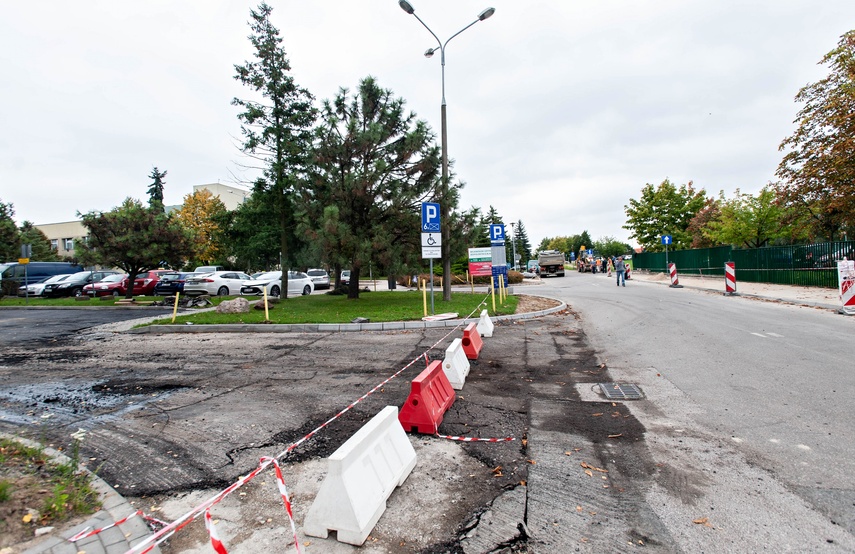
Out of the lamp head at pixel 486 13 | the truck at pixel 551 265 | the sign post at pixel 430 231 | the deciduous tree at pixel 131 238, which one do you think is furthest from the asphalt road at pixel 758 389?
the truck at pixel 551 265

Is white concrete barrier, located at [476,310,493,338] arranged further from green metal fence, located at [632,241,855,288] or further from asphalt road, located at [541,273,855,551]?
green metal fence, located at [632,241,855,288]

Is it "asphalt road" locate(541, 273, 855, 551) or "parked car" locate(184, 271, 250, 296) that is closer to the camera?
"asphalt road" locate(541, 273, 855, 551)

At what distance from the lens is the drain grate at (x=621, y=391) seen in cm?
547

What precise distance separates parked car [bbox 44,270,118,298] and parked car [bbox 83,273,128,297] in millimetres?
492

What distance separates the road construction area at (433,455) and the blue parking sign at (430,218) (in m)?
4.95

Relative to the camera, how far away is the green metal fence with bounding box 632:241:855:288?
1811cm

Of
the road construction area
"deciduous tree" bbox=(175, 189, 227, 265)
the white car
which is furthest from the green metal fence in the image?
"deciduous tree" bbox=(175, 189, 227, 265)

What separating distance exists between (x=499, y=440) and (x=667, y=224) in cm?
4927

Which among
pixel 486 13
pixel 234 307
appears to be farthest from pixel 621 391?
pixel 486 13

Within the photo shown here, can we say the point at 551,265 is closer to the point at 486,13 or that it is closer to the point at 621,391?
the point at 486,13

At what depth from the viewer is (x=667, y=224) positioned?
4631 centimetres

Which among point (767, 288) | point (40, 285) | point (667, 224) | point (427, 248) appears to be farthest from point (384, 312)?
point (667, 224)

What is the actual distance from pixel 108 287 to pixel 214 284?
6.68 m

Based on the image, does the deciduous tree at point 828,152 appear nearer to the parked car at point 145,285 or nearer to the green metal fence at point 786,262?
the green metal fence at point 786,262
